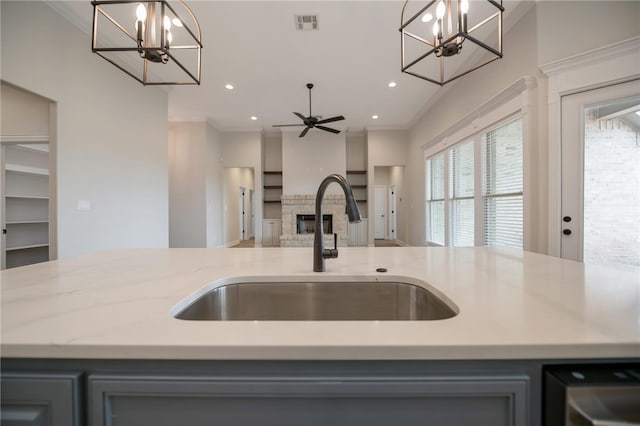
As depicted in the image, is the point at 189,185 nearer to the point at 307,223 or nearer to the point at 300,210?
the point at 300,210

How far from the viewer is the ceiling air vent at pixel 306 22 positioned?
2.93m

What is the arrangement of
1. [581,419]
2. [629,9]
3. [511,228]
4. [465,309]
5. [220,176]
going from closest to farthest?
[581,419]
[465,309]
[629,9]
[511,228]
[220,176]

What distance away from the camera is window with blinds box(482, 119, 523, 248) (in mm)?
2934

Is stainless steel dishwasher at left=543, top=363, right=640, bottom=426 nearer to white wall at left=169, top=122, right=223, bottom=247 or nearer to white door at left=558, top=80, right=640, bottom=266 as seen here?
white door at left=558, top=80, right=640, bottom=266

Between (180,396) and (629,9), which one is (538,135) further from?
(180,396)

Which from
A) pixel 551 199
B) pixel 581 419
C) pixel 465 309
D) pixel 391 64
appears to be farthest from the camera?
pixel 391 64

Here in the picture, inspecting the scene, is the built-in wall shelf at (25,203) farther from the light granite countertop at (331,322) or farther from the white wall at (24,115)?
the light granite countertop at (331,322)

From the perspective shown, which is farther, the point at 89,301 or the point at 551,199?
the point at 551,199

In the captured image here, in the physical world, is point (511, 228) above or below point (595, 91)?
below

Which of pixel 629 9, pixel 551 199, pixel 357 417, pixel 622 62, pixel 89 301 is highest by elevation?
pixel 629 9

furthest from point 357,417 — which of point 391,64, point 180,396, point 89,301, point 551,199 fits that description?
point 391,64

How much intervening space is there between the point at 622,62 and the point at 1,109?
6601 mm

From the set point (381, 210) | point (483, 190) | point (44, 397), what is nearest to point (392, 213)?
point (381, 210)

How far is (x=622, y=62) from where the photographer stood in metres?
2.14
